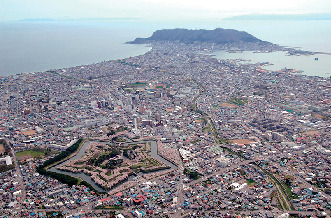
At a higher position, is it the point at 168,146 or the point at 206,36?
the point at 206,36

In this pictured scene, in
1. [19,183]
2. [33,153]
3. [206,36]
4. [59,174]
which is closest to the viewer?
[19,183]

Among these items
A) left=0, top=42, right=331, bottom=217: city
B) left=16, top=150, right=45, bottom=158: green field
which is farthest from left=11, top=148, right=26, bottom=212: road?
left=16, top=150, right=45, bottom=158: green field

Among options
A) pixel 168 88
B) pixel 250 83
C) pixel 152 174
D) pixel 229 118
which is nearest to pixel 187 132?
pixel 229 118

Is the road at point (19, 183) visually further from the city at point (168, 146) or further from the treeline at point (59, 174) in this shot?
the treeline at point (59, 174)

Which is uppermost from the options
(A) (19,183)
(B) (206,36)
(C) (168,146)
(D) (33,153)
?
(B) (206,36)

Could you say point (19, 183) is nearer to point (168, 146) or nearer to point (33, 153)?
point (33, 153)

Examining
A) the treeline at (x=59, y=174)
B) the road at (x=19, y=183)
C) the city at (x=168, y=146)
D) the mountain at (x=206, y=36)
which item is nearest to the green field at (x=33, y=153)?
the city at (x=168, y=146)

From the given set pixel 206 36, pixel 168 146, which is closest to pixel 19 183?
pixel 168 146
